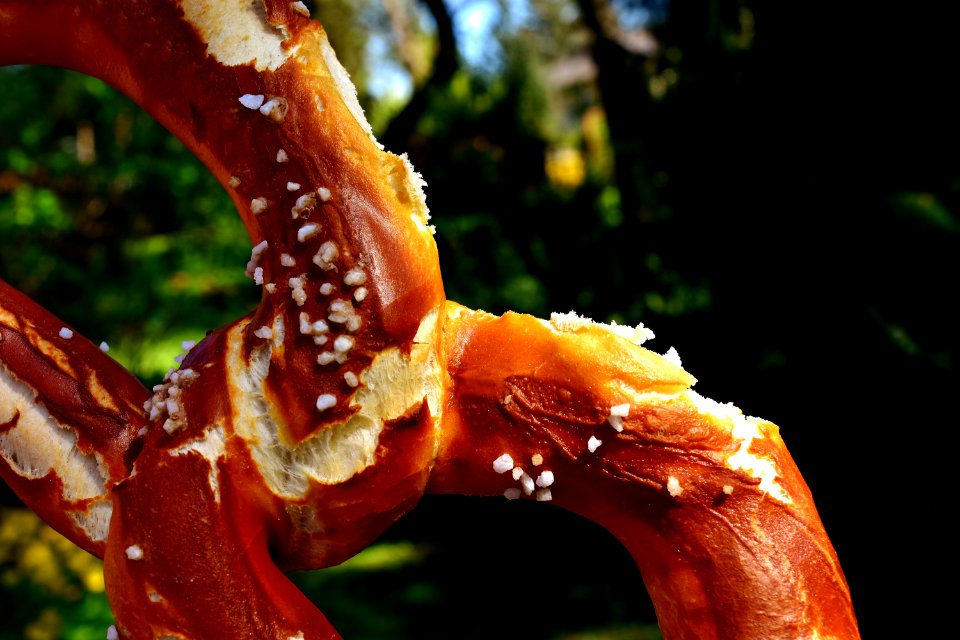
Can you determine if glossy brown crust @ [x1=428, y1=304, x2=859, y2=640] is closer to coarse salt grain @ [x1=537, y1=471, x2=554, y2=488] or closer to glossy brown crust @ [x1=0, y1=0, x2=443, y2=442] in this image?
coarse salt grain @ [x1=537, y1=471, x2=554, y2=488]

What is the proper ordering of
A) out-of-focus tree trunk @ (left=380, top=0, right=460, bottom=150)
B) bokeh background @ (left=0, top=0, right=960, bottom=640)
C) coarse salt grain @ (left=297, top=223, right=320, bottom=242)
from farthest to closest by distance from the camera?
out-of-focus tree trunk @ (left=380, top=0, right=460, bottom=150) < bokeh background @ (left=0, top=0, right=960, bottom=640) < coarse salt grain @ (left=297, top=223, right=320, bottom=242)

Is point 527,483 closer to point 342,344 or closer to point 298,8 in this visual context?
point 342,344

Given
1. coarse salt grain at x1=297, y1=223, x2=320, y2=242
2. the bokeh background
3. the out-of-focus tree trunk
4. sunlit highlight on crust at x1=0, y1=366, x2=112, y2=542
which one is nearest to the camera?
coarse salt grain at x1=297, y1=223, x2=320, y2=242

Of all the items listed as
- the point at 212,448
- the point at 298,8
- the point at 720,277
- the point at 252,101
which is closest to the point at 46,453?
the point at 212,448

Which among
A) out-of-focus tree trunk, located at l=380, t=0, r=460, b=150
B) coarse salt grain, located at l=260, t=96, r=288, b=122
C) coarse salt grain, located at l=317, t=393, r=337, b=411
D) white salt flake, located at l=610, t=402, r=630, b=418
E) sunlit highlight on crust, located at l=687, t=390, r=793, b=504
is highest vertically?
out-of-focus tree trunk, located at l=380, t=0, r=460, b=150

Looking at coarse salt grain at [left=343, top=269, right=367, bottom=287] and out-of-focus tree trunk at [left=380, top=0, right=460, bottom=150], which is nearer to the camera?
coarse salt grain at [left=343, top=269, right=367, bottom=287]

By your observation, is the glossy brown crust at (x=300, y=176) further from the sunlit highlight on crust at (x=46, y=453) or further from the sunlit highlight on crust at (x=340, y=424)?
the sunlit highlight on crust at (x=46, y=453)

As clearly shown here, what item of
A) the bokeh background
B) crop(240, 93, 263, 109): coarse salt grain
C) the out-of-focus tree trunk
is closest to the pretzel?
crop(240, 93, 263, 109): coarse salt grain

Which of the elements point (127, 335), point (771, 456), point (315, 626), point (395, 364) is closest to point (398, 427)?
point (395, 364)
